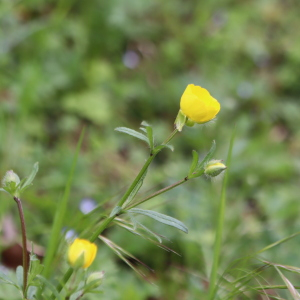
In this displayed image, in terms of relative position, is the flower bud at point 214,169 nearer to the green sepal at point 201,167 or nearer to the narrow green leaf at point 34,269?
the green sepal at point 201,167

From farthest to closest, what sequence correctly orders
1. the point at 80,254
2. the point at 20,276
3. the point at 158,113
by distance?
the point at 158,113, the point at 20,276, the point at 80,254

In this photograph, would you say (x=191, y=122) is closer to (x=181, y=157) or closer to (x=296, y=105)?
(x=181, y=157)

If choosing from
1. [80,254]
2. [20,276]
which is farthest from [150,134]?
[20,276]

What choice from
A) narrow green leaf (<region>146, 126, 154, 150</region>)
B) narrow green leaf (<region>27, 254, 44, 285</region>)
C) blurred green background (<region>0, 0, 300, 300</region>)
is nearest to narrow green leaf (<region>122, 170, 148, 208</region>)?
narrow green leaf (<region>146, 126, 154, 150</region>)

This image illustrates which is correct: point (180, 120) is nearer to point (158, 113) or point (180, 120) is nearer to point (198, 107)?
point (198, 107)

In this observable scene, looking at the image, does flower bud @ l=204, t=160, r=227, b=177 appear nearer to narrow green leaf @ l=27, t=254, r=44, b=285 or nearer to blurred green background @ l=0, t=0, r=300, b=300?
narrow green leaf @ l=27, t=254, r=44, b=285

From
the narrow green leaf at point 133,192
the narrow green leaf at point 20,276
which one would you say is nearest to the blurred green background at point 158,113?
the narrow green leaf at point 20,276
